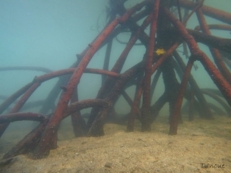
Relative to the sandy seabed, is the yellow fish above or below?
above

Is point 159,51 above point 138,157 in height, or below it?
above

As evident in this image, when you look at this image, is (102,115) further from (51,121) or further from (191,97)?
(191,97)

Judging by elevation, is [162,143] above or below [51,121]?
below

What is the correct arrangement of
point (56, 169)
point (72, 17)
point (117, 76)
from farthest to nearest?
1. point (72, 17)
2. point (117, 76)
3. point (56, 169)

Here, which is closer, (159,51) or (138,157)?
(138,157)

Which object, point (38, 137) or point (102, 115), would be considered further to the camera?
point (102, 115)

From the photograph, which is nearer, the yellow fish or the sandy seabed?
the sandy seabed

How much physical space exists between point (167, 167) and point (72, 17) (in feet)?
120

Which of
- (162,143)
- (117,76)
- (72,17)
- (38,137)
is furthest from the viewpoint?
(72,17)

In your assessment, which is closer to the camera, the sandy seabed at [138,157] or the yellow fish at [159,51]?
the sandy seabed at [138,157]

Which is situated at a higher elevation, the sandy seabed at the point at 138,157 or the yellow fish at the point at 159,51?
the yellow fish at the point at 159,51

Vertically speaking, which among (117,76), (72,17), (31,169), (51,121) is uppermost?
(72,17)

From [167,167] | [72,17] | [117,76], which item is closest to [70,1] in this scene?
[72,17]

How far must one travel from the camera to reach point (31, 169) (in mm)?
2559
